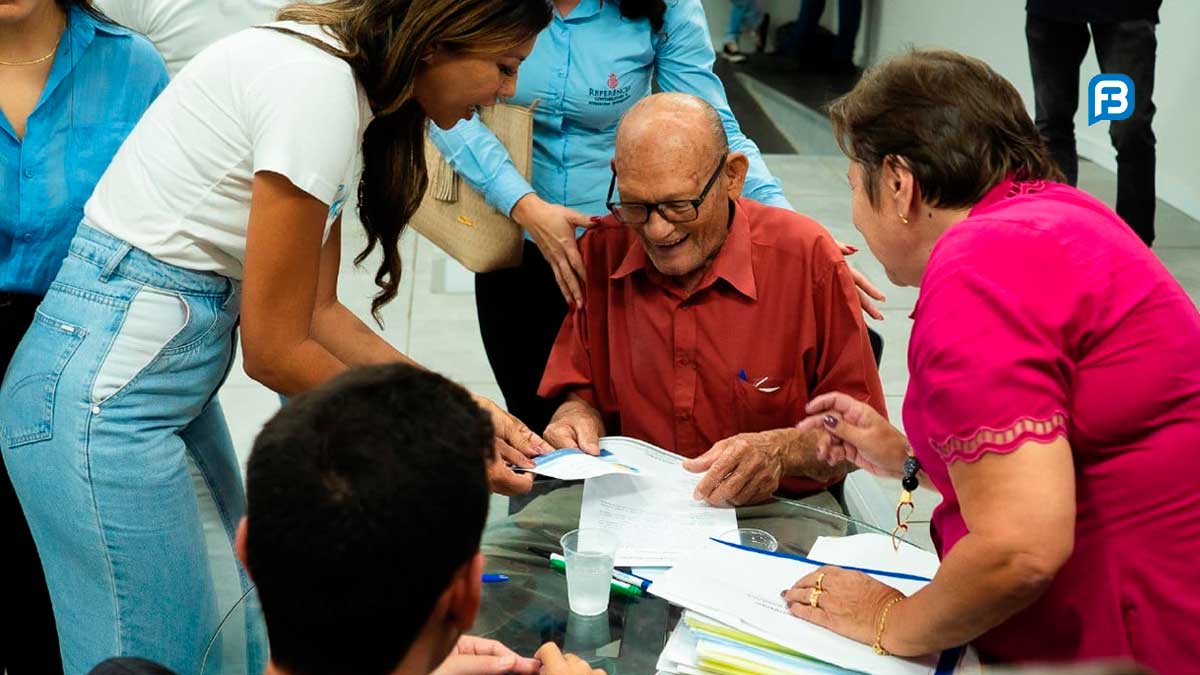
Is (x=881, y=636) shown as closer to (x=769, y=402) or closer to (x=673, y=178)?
(x=769, y=402)

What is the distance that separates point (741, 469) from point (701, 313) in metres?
0.41

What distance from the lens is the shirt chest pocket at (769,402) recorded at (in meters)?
2.41

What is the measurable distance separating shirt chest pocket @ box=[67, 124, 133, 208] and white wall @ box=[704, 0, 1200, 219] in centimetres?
310

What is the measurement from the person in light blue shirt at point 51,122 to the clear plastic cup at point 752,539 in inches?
49.9

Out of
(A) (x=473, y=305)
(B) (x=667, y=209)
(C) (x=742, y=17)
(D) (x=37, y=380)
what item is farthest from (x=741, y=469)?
(C) (x=742, y=17)

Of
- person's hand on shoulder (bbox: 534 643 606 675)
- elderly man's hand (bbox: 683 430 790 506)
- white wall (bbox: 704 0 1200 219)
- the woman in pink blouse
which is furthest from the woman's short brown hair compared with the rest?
white wall (bbox: 704 0 1200 219)

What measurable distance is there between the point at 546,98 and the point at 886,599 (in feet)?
4.99

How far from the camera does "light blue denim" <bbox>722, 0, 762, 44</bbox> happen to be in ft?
35.0

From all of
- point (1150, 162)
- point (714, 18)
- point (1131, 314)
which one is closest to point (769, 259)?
point (1131, 314)

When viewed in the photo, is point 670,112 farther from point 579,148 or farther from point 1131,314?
point 1131,314

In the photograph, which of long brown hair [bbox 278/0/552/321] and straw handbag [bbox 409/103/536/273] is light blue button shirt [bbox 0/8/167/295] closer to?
long brown hair [bbox 278/0/552/321]

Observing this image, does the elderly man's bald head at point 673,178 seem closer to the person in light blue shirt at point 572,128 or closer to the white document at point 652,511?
the person in light blue shirt at point 572,128

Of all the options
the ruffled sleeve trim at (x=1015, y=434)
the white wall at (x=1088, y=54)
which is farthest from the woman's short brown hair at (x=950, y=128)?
the white wall at (x=1088, y=54)

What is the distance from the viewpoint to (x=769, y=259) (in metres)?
2.41
